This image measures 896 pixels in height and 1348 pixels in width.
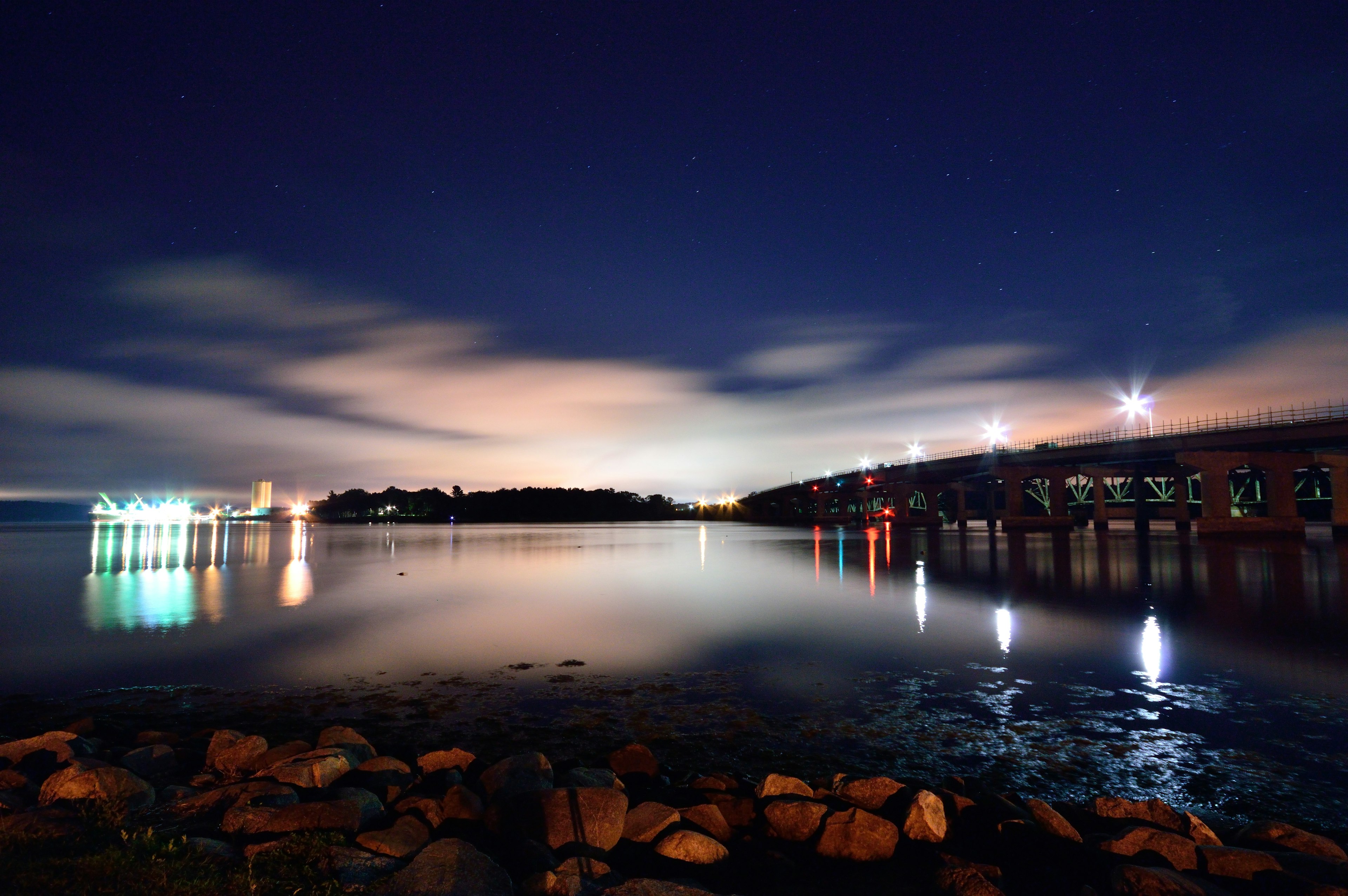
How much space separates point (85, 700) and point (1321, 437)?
354 feet

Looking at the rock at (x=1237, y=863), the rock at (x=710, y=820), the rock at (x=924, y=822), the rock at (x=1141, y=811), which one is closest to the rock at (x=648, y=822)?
the rock at (x=710, y=820)

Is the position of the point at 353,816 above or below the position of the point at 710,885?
above

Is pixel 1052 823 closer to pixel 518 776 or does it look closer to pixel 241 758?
pixel 518 776

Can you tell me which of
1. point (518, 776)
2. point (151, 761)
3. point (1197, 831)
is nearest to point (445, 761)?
point (518, 776)

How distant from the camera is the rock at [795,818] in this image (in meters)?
8.27

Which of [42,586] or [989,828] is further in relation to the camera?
[42,586]

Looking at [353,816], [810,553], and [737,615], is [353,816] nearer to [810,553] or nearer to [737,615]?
[737,615]

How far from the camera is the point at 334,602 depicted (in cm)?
3397

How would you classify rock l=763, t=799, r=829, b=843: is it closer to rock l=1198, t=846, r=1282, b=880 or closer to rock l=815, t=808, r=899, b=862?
rock l=815, t=808, r=899, b=862

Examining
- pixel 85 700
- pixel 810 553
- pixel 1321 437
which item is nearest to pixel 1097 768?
pixel 85 700

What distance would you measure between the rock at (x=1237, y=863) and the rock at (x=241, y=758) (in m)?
12.1

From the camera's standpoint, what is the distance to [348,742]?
10828 mm

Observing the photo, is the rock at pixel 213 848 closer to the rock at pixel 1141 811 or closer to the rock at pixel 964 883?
the rock at pixel 964 883

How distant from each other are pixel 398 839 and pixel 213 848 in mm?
1760
